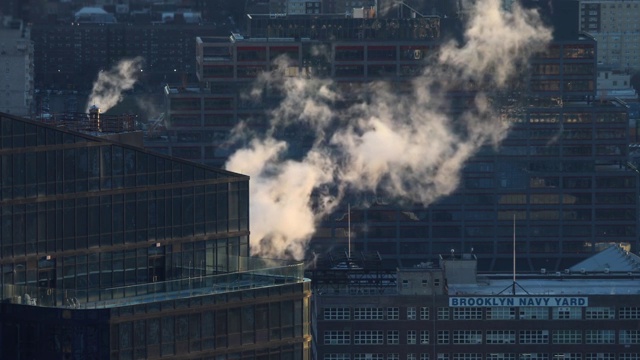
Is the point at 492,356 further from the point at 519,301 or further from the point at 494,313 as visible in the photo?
the point at 519,301

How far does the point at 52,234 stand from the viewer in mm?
93938

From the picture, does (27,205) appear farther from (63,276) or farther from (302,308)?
(302,308)

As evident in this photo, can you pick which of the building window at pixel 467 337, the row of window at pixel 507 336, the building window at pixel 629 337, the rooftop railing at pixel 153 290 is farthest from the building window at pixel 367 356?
the rooftop railing at pixel 153 290

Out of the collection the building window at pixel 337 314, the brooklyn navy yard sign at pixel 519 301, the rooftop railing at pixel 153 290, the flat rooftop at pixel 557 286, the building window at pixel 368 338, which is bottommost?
the building window at pixel 368 338

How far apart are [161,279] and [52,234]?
6.02 metres

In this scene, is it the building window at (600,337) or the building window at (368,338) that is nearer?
the building window at (600,337)

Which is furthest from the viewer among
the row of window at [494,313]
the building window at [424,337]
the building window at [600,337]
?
the building window at [424,337]

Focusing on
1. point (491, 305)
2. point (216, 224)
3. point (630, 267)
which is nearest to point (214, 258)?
point (216, 224)

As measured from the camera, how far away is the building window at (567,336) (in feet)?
538

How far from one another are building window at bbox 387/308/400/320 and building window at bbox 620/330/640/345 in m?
14.6

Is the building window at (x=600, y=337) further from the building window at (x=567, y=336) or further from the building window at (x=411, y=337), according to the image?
the building window at (x=411, y=337)

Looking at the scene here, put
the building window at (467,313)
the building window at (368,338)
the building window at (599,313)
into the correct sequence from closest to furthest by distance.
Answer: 1. the building window at (467,313)
2. the building window at (599,313)
3. the building window at (368,338)

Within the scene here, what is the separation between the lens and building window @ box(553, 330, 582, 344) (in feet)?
538

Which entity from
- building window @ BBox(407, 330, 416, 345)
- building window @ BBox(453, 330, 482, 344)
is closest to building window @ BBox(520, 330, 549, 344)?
building window @ BBox(453, 330, 482, 344)
